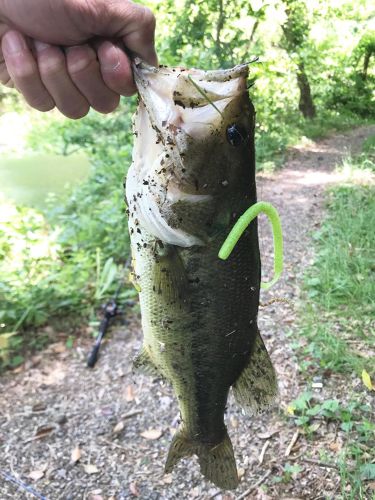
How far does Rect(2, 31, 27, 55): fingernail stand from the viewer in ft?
4.95

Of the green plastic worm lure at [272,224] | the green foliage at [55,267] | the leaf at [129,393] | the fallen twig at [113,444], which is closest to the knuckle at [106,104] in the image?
the green plastic worm lure at [272,224]

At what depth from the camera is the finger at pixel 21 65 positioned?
1.51 meters

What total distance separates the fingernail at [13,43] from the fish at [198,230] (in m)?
0.37

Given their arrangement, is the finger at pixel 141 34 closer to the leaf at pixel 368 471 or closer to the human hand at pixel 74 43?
the human hand at pixel 74 43

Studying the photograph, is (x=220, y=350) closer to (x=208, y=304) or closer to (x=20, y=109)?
(x=208, y=304)

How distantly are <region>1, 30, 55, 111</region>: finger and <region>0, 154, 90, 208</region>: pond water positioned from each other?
7.98 m

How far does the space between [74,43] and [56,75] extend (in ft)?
0.39

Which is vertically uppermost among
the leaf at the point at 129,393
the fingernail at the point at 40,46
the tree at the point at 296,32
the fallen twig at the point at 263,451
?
the tree at the point at 296,32

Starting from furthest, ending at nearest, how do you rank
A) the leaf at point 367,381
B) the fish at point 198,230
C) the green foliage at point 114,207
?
the green foliage at point 114,207, the leaf at point 367,381, the fish at point 198,230

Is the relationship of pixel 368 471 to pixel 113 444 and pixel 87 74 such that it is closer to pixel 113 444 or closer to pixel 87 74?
pixel 113 444

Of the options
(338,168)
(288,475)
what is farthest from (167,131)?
(338,168)

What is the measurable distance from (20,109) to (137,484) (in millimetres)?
12569

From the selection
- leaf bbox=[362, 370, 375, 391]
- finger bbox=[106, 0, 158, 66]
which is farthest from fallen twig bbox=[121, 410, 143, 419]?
finger bbox=[106, 0, 158, 66]

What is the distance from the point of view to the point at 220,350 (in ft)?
5.72
